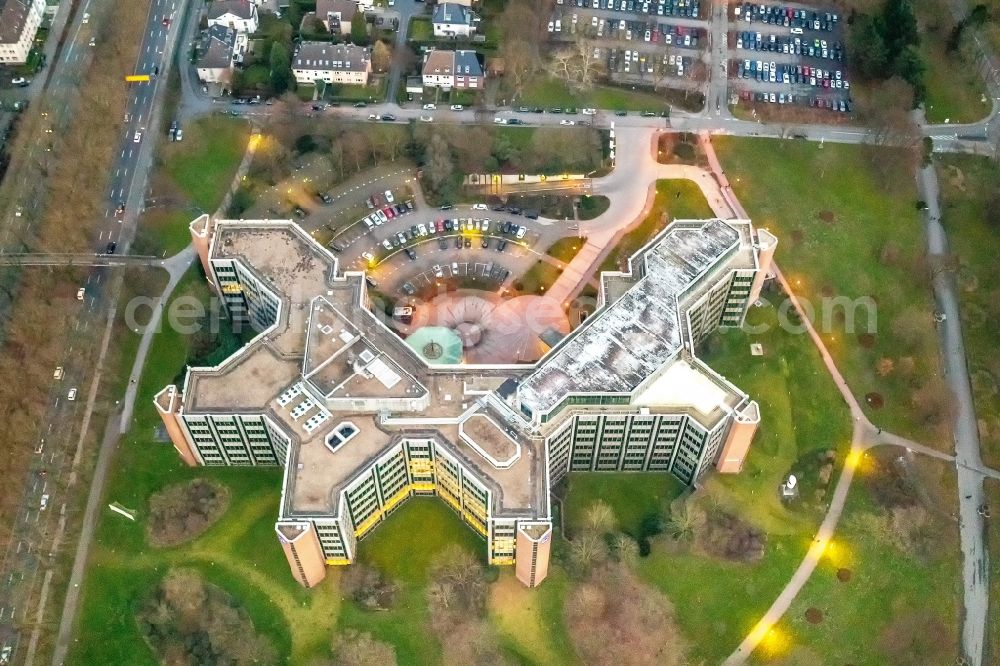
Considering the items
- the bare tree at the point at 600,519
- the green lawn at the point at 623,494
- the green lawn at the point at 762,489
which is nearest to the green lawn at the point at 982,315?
the green lawn at the point at 762,489

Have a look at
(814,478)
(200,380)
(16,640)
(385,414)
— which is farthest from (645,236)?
(16,640)

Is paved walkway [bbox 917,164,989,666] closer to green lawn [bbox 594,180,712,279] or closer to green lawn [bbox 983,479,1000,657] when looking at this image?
green lawn [bbox 983,479,1000,657]

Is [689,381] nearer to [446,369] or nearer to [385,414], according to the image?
[446,369]

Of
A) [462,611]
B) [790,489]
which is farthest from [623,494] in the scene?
[462,611]

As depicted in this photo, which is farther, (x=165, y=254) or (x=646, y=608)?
(x=165, y=254)

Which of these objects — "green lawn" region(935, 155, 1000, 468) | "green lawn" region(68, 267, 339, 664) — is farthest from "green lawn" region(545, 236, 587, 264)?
"green lawn" region(935, 155, 1000, 468)
